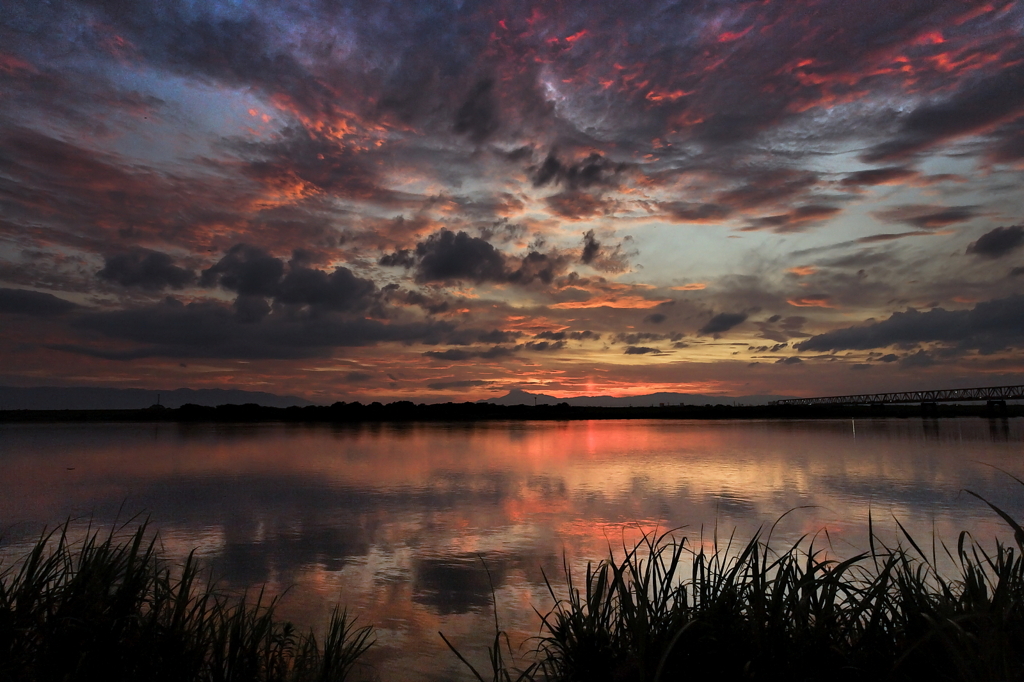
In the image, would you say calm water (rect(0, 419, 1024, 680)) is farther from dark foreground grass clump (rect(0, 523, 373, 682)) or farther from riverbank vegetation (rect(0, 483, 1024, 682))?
riverbank vegetation (rect(0, 483, 1024, 682))

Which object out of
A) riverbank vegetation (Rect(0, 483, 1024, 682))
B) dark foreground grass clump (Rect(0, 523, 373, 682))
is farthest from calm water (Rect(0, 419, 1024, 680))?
riverbank vegetation (Rect(0, 483, 1024, 682))

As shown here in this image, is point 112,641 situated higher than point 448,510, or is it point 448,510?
point 112,641

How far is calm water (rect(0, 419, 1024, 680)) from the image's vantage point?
8.52m

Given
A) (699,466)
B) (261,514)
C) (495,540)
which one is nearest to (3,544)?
(261,514)

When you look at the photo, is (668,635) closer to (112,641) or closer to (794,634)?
(794,634)

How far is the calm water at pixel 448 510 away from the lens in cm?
852

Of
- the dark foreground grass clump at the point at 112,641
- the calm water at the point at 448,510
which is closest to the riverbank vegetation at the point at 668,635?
the dark foreground grass clump at the point at 112,641

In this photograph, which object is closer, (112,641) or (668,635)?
(112,641)

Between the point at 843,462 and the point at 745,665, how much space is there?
2470 centimetres

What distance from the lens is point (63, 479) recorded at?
21.0 meters

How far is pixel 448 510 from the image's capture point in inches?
592

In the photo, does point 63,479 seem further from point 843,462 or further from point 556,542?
point 843,462

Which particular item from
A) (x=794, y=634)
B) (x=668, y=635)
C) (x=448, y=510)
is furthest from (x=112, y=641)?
(x=448, y=510)

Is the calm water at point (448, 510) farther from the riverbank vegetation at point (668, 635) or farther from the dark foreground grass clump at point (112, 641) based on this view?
the riverbank vegetation at point (668, 635)
